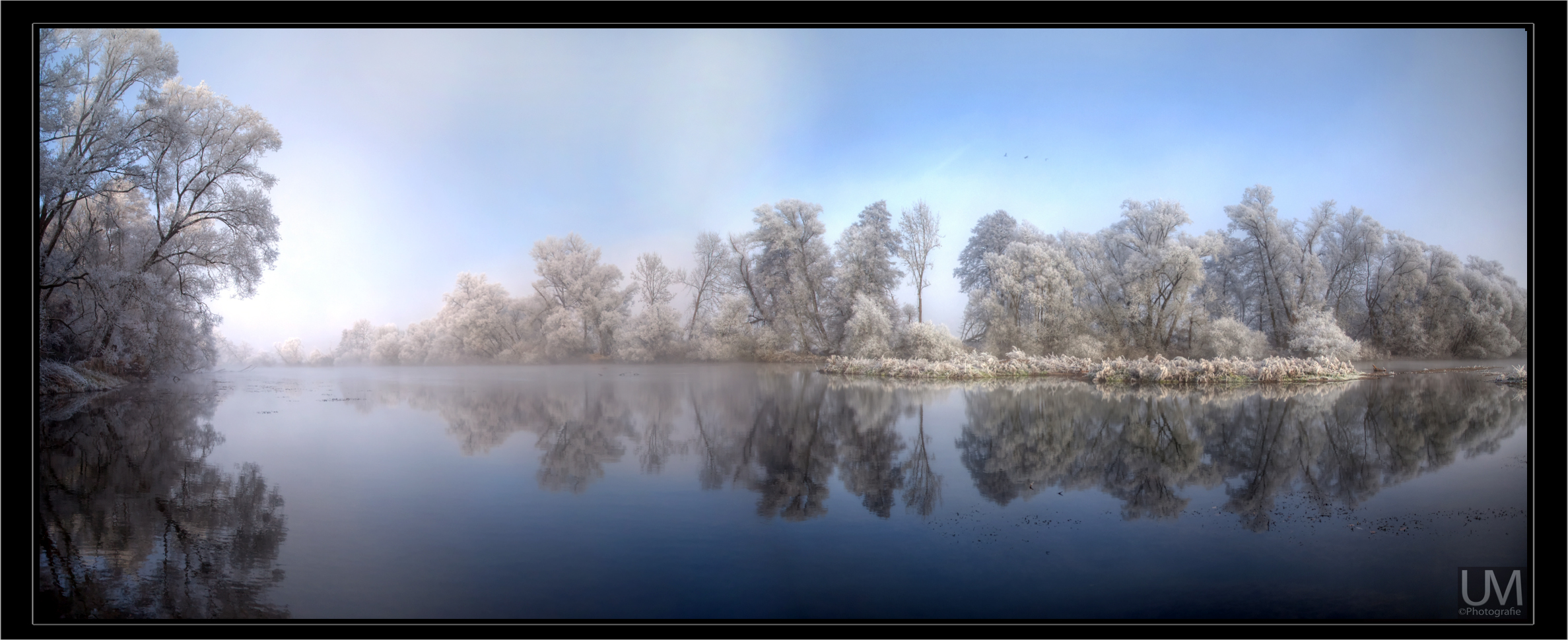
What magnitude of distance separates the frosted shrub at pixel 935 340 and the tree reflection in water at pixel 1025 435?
168 cm

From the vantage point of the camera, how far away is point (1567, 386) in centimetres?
311

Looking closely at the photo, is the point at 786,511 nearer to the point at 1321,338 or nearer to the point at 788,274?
the point at 788,274

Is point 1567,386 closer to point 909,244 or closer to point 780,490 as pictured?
point 780,490

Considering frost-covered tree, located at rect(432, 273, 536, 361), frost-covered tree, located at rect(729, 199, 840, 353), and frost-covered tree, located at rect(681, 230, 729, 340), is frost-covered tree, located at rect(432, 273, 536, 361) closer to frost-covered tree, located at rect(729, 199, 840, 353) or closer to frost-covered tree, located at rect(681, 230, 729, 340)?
frost-covered tree, located at rect(681, 230, 729, 340)

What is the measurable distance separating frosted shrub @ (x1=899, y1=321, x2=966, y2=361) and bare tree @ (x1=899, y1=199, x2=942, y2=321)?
0.49m

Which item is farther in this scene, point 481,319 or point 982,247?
point 481,319

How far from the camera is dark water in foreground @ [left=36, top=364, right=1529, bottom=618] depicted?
2.51 meters

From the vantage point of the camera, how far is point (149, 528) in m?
3.11

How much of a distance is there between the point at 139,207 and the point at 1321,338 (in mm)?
14430

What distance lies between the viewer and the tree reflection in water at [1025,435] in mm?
3758

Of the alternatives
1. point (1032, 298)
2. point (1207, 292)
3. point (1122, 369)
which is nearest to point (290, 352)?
point (1032, 298)

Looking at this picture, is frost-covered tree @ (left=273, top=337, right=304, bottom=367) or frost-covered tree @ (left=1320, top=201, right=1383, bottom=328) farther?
frost-covered tree @ (left=273, top=337, right=304, bottom=367)

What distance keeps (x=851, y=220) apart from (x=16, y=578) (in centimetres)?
801

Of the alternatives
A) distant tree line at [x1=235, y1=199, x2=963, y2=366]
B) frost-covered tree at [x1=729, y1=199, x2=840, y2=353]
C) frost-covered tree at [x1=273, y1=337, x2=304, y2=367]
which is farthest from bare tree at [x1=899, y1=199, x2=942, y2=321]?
frost-covered tree at [x1=273, y1=337, x2=304, y2=367]
